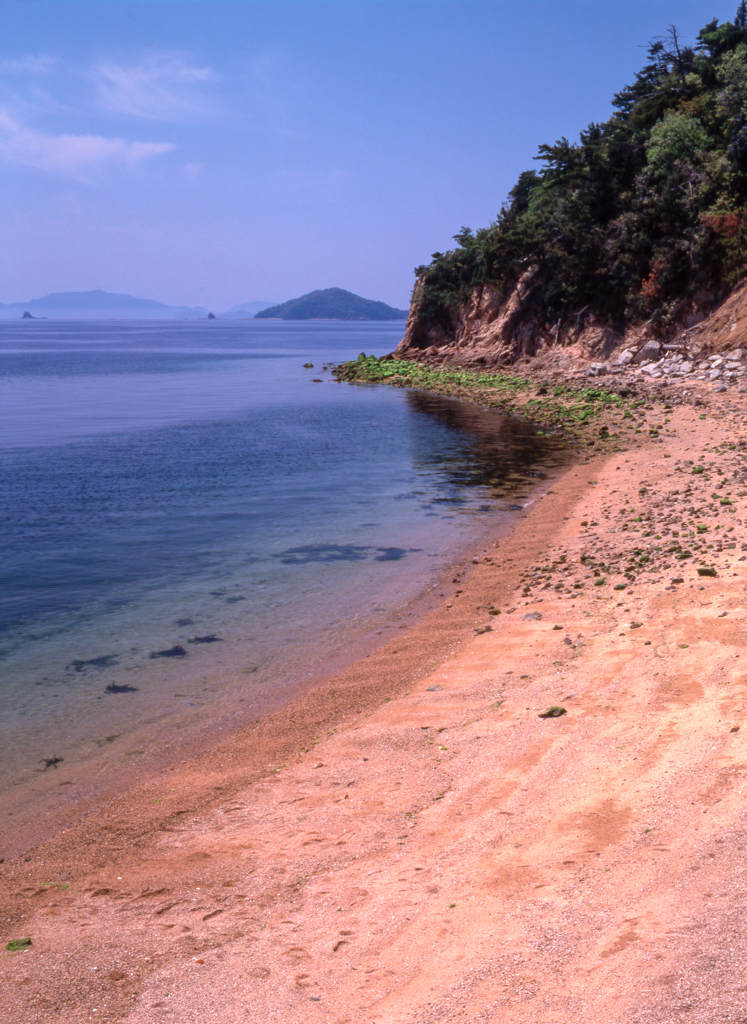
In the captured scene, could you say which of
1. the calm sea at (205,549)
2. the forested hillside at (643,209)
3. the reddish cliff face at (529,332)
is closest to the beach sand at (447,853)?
the calm sea at (205,549)

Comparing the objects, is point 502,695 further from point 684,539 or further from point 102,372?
point 102,372

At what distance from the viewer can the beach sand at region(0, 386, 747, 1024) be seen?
4297mm

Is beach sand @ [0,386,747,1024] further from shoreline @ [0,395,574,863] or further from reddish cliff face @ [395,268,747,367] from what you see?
reddish cliff face @ [395,268,747,367]

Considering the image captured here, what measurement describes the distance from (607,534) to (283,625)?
6.57 m

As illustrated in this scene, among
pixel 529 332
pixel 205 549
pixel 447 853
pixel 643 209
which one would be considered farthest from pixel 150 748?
pixel 529 332

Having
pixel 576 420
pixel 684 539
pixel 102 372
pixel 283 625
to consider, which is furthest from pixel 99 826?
pixel 102 372

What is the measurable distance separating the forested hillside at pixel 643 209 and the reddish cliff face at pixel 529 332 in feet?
1.43

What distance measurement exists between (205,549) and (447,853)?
1193cm

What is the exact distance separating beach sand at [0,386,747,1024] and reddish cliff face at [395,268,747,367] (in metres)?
27.6

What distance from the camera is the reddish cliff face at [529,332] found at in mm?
34625

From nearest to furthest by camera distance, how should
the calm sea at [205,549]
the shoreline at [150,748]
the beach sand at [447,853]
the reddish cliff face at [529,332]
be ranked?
the beach sand at [447,853], the shoreline at [150,748], the calm sea at [205,549], the reddish cliff face at [529,332]

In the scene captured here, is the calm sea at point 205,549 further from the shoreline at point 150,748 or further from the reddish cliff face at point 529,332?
the reddish cliff face at point 529,332

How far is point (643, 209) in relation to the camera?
4059cm

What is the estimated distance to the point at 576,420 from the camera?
31141 mm
